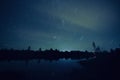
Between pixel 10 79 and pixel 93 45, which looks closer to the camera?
pixel 10 79

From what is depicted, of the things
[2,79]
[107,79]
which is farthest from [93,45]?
[2,79]

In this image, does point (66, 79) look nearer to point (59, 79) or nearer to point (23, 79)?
point (59, 79)

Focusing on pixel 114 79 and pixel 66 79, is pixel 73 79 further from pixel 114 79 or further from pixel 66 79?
pixel 114 79

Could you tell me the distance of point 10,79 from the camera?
29484 mm

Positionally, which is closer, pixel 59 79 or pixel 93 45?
pixel 59 79

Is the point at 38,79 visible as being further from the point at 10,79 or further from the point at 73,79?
the point at 73,79

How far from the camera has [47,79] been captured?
30.1 meters

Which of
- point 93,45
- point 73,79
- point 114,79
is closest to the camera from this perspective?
point 114,79

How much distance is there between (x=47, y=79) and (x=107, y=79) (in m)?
17.5

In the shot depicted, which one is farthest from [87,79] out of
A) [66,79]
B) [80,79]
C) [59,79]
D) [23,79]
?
[23,79]

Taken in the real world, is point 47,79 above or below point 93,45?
below

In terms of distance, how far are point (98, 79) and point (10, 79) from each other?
26.0 meters

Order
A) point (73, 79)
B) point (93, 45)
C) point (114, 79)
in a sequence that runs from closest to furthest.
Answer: point (114, 79) → point (73, 79) → point (93, 45)

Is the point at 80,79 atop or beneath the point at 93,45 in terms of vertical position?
beneath
